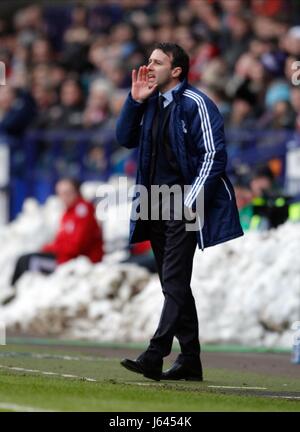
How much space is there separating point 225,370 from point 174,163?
7.65ft

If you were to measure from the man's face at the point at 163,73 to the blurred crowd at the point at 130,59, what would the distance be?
6.59 metres

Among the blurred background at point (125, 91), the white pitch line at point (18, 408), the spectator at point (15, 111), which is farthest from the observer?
the spectator at point (15, 111)

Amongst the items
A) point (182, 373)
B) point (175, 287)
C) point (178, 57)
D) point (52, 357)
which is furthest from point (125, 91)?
point (175, 287)

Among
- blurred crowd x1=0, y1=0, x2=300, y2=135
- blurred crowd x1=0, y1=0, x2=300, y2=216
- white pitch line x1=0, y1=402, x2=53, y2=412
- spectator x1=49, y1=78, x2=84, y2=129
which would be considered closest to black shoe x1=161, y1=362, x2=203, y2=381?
white pitch line x1=0, y1=402, x2=53, y2=412

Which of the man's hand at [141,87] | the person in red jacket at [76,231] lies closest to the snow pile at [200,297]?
the person in red jacket at [76,231]

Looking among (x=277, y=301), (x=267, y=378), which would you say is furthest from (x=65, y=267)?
(x=267, y=378)

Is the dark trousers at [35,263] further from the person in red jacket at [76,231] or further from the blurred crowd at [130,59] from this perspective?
the blurred crowd at [130,59]

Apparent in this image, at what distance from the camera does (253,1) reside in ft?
72.0

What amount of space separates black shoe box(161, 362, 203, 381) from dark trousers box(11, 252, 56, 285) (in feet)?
25.9

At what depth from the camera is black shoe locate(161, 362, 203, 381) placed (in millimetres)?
9836

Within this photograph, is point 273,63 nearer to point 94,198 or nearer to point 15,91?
point 94,198

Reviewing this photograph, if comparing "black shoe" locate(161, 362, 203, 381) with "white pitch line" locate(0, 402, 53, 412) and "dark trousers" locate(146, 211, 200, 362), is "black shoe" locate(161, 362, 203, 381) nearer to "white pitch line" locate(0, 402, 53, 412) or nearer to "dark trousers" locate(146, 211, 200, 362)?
"dark trousers" locate(146, 211, 200, 362)

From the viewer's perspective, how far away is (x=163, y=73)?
32.1ft

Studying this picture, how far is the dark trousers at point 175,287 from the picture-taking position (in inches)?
374
